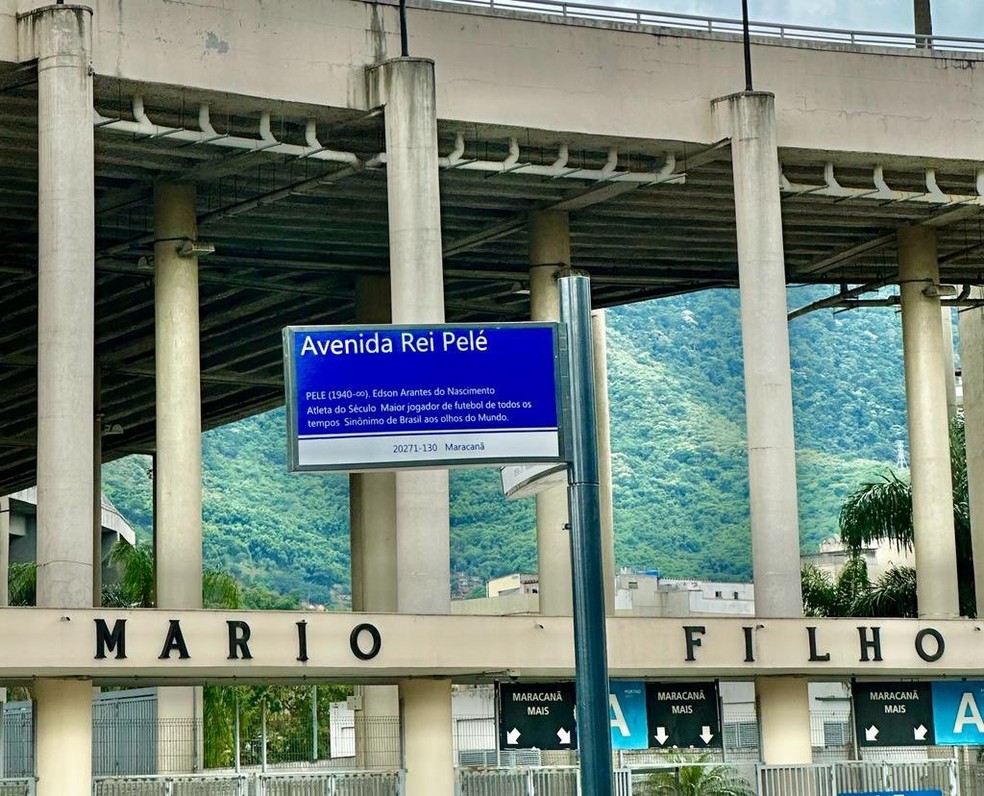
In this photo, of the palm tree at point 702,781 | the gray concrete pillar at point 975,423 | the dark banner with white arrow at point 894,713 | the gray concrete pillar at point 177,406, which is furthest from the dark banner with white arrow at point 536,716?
the gray concrete pillar at point 975,423

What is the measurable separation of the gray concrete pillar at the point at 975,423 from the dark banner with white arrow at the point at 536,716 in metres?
18.2

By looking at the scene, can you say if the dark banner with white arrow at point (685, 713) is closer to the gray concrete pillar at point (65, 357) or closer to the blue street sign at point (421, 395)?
the gray concrete pillar at point (65, 357)

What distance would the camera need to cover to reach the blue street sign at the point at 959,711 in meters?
33.9

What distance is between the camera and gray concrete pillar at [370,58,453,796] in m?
30.5

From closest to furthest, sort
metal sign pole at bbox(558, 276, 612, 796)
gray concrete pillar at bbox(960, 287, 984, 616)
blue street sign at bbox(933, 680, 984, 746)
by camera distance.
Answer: metal sign pole at bbox(558, 276, 612, 796) → blue street sign at bbox(933, 680, 984, 746) → gray concrete pillar at bbox(960, 287, 984, 616)

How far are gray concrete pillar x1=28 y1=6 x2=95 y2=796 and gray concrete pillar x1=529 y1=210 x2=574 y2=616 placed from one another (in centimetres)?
1298

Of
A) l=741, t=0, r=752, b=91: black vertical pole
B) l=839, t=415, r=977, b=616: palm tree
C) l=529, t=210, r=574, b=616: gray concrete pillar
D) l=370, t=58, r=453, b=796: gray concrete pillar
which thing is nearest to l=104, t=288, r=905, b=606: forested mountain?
l=839, t=415, r=977, b=616: palm tree

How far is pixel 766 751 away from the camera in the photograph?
109 ft

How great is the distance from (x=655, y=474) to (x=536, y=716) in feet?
413

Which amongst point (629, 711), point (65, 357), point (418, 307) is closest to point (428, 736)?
point (629, 711)

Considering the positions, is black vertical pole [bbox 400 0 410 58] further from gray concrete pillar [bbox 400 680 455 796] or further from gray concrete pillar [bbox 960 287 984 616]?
gray concrete pillar [bbox 960 287 984 616]

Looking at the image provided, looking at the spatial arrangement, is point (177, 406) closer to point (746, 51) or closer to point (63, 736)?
point (63, 736)

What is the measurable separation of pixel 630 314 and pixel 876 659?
129861 millimetres

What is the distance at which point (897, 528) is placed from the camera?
56375 mm
